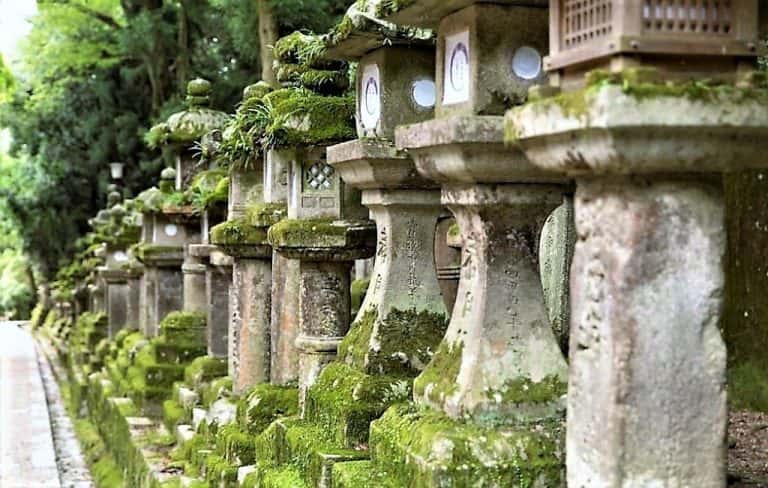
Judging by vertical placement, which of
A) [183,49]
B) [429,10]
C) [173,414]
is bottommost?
[173,414]

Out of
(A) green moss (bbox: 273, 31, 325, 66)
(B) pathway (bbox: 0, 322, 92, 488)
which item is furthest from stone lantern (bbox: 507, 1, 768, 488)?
(B) pathway (bbox: 0, 322, 92, 488)

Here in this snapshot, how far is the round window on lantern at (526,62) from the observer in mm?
5430

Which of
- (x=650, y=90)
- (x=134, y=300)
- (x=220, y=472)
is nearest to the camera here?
(x=650, y=90)

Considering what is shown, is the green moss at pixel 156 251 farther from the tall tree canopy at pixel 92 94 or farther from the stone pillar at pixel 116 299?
the stone pillar at pixel 116 299

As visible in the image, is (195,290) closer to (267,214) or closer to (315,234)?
(267,214)

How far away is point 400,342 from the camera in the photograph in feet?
21.7

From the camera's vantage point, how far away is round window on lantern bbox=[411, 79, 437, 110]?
268 inches

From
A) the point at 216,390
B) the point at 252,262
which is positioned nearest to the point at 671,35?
the point at 252,262

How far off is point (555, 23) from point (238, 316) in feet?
19.3

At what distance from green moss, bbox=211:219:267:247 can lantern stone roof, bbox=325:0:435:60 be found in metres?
2.55

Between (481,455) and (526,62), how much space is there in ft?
5.65

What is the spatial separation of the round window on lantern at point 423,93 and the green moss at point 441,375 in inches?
69.8

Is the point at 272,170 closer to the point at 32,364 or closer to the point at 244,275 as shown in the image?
the point at 244,275

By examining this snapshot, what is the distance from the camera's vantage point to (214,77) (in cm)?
2248
